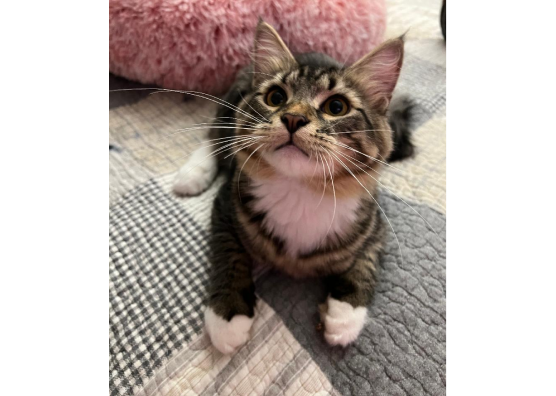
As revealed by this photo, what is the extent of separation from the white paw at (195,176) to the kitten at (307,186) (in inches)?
7.6

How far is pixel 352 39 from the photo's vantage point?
1259 mm

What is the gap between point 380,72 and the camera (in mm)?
822

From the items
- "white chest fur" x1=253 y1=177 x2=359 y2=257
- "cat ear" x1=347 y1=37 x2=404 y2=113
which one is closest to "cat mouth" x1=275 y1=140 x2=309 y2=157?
"white chest fur" x1=253 y1=177 x2=359 y2=257

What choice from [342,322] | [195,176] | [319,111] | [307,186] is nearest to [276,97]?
[319,111]

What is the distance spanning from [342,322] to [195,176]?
2.15 ft

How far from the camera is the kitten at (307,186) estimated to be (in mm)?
707

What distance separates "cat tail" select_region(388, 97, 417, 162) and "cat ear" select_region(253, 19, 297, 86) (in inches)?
18.4

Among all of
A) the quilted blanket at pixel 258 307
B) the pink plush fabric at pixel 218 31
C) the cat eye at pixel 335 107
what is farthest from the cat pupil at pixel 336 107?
the pink plush fabric at pixel 218 31

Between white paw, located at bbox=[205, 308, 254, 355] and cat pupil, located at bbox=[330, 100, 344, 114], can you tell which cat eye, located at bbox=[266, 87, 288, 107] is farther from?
white paw, located at bbox=[205, 308, 254, 355]

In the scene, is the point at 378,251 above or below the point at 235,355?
above

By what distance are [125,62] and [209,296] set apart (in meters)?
0.99

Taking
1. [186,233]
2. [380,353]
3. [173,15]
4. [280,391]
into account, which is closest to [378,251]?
[380,353]

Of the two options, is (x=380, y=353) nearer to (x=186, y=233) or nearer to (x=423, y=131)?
Answer: (x=186, y=233)

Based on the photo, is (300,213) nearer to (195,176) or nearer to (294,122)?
(294,122)
